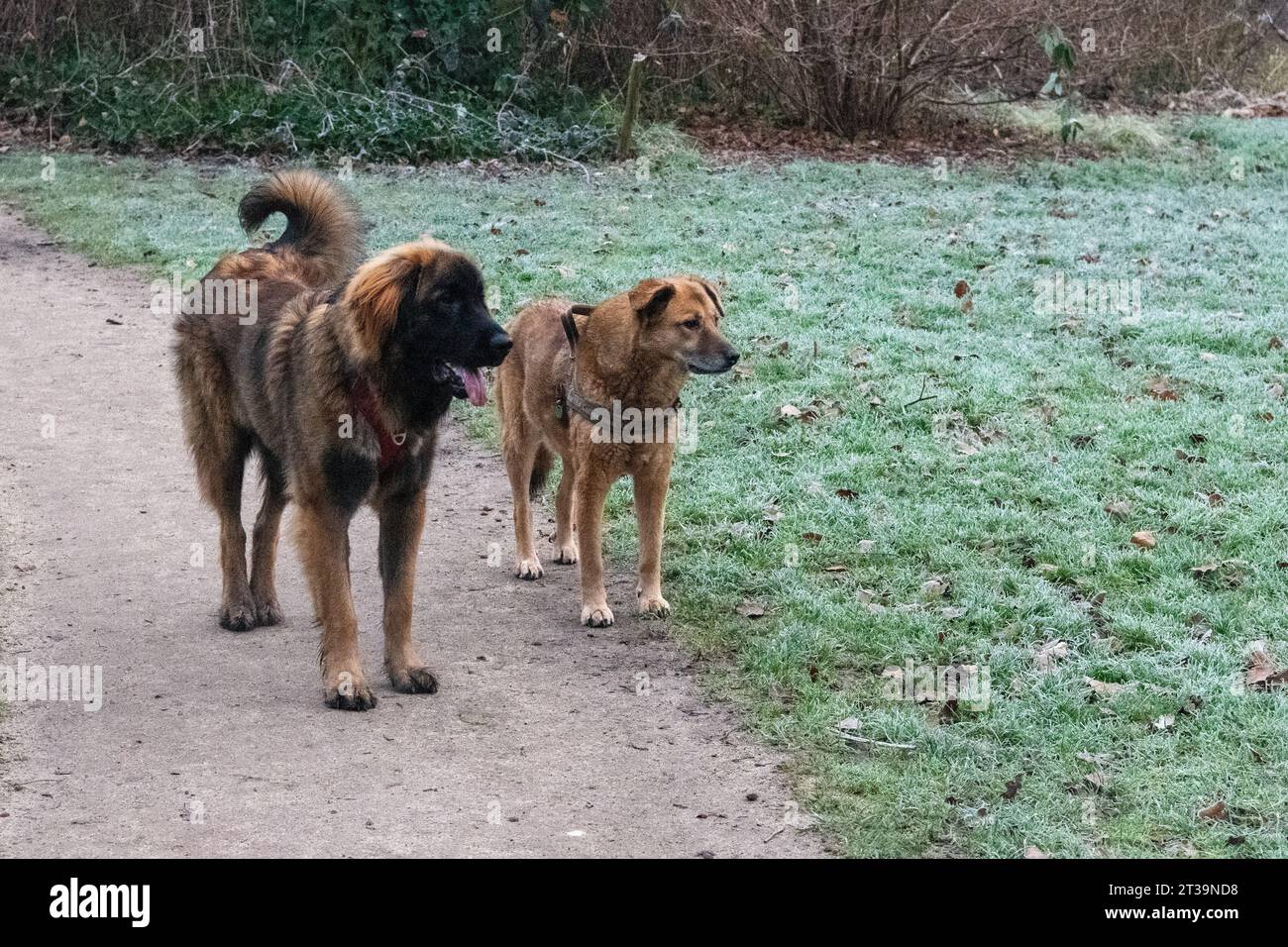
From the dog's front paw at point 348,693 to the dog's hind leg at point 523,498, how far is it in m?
1.62

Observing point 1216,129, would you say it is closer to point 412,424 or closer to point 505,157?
point 505,157

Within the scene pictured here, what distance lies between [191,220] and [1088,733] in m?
11.6

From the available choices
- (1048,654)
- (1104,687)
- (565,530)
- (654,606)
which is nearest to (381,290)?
(654,606)

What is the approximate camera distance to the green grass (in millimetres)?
4773

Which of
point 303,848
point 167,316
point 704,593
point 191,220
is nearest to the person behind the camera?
point 303,848

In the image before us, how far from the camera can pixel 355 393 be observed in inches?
205

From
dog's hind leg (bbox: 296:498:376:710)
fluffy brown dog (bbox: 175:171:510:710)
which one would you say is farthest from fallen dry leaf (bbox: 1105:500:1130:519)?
dog's hind leg (bbox: 296:498:376:710)

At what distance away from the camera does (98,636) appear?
5.97 meters

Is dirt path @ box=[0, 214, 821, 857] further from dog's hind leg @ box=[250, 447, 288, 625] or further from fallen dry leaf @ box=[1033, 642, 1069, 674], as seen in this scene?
fallen dry leaf @ box=[1033, 642, 1069, 674]

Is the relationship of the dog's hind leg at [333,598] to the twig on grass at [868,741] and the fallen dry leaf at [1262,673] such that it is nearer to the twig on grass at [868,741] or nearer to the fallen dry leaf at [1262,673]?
the twig on grass at [868,741]

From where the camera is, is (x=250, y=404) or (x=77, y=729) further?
(x=250, y=404)

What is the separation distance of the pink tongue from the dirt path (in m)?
1.18

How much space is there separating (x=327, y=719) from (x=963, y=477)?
3.79 meters

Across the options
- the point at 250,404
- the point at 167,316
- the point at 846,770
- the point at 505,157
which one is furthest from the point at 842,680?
the point at 505,157
